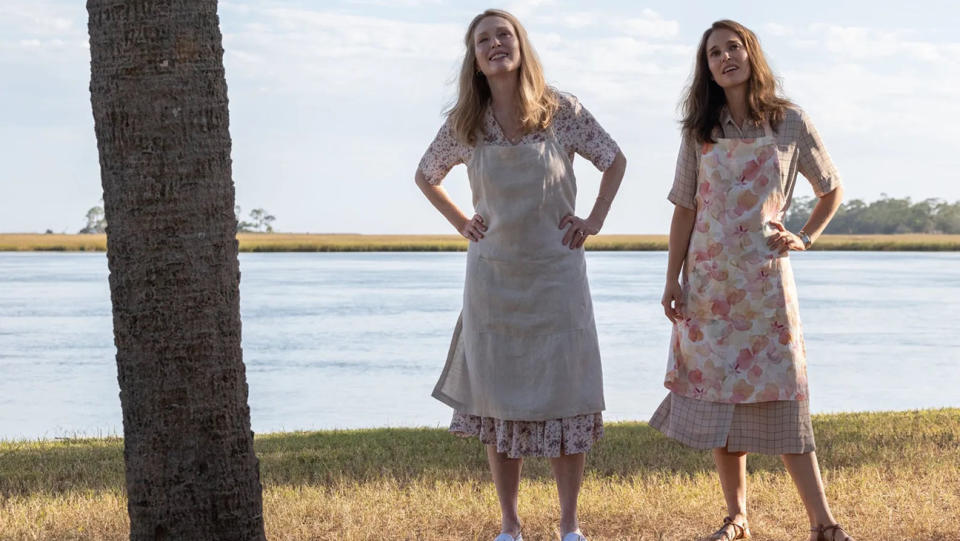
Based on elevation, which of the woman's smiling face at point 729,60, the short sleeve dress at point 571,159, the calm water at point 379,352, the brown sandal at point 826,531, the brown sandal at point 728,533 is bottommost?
the calm water at point 379,352

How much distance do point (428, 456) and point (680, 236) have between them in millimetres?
3252

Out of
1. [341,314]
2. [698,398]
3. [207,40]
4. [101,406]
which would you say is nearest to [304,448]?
[698,398]

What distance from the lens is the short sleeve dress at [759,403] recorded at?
4.38 meters

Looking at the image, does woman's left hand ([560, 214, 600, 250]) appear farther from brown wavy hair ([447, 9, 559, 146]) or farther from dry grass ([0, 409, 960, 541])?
dry grass ([0, 409, 960, 541])

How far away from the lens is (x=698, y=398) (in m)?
4.45

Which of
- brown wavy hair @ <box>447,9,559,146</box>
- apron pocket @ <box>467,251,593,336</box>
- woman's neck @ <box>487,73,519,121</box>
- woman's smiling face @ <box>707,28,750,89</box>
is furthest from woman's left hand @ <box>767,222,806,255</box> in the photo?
woman's neck @ <box>487,73,519,121</box>

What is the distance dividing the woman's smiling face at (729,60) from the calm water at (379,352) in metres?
7.02

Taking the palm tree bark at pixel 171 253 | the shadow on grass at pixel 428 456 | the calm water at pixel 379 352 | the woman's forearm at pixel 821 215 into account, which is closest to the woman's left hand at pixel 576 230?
the woman's forearm at pixel 821 215

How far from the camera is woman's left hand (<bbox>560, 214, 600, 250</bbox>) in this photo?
4.32 m

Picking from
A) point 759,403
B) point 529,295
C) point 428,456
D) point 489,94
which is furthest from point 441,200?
point 428,456

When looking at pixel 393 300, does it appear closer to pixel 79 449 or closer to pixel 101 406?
pixel 101 406

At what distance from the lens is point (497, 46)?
435 centimetres

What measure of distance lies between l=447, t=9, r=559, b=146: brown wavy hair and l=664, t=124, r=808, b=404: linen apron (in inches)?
26.0

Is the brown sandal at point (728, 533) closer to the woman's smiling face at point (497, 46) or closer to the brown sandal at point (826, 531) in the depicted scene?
the brown sandal at point (826, 531)
